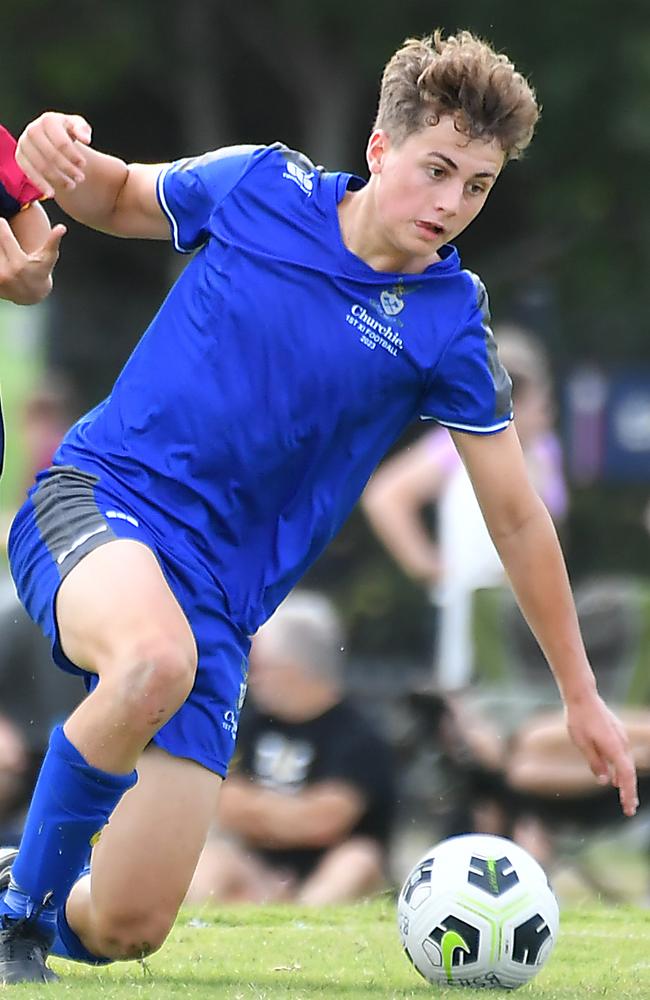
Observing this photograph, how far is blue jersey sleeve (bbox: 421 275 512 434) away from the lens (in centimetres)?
478

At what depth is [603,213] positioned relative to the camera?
47.0 ft

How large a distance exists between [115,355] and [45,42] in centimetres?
718

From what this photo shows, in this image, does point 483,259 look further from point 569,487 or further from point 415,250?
point 415,250

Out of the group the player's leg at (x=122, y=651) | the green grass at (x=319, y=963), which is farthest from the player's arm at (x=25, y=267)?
the green grass at (x=319, y=963)

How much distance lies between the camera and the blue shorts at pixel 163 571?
4.51m

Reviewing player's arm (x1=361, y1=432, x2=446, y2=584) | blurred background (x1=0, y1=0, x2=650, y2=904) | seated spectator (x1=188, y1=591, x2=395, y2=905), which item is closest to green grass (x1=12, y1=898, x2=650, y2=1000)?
seated spectator (x1=188, y1=591, x2=395, y2=905)

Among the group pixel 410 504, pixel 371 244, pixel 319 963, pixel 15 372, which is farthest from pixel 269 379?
pixel 410 504

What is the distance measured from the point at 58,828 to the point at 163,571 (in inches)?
26.2

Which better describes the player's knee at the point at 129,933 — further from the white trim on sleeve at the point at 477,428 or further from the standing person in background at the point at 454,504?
the standing person in background at the point at 454,504

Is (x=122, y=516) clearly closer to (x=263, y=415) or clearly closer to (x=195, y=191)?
(x=263, y=415)

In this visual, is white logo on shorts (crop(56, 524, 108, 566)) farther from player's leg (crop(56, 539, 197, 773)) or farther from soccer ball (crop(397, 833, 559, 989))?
soccer ball (crop(397, 833, 559, 989))

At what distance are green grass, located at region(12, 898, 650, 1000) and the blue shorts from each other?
0.56m

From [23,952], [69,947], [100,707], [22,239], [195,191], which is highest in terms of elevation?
[195,191]

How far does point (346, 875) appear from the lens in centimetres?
756
